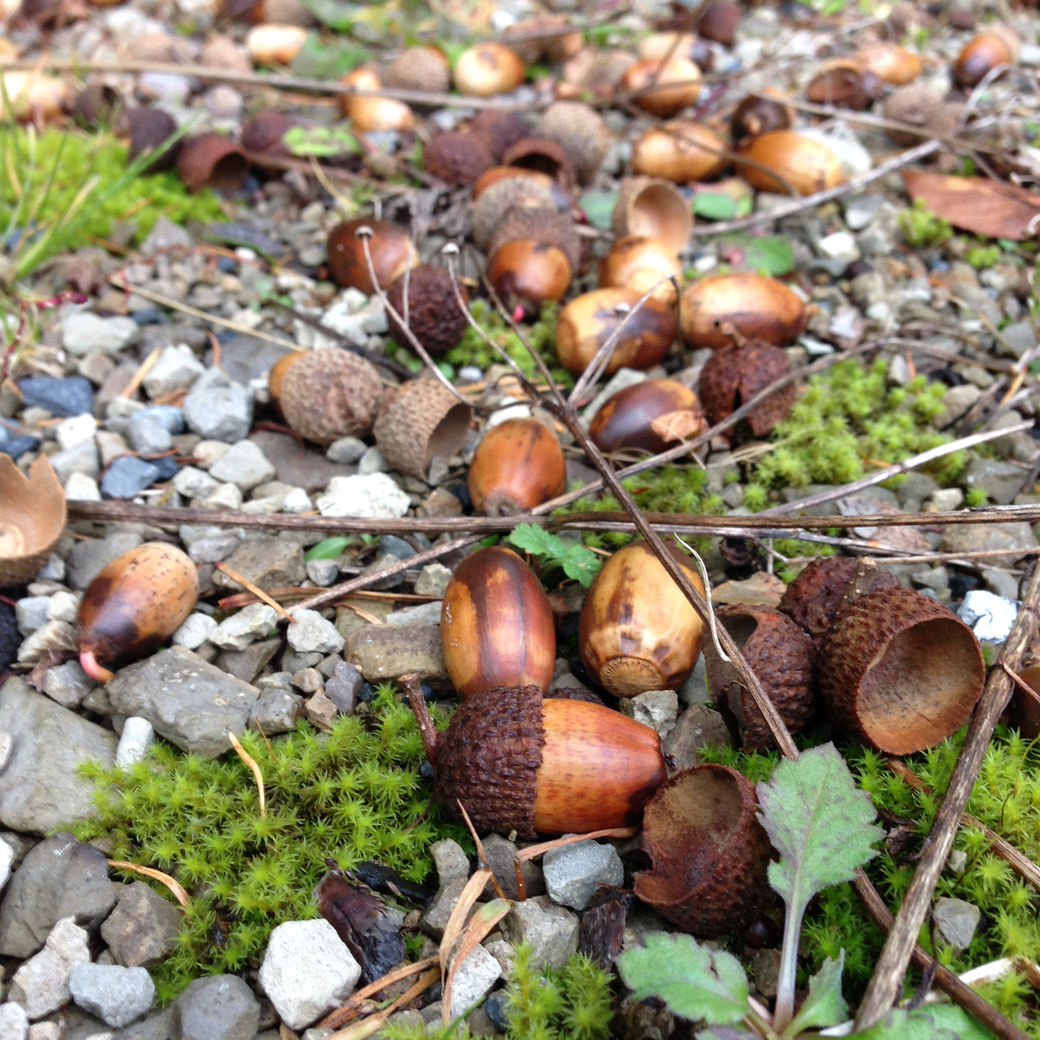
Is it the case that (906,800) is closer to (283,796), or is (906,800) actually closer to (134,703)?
(283,796)

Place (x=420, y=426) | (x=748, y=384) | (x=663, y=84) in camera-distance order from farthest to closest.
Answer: (x=663, y=84) < (x=748, y=384) < (x=420, y=426)

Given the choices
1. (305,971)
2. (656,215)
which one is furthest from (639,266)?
(305,971)

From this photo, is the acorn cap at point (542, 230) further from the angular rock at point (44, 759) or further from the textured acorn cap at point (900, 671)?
the angular rock at point (44, 759)

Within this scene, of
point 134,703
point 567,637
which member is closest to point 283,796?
point 134,703

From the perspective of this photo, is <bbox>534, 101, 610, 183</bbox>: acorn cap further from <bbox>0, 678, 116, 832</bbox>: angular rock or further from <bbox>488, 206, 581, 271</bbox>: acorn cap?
<bbox>0, 678, 116, 832</bbox>: angular rock

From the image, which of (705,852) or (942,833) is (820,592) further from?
(705,852)

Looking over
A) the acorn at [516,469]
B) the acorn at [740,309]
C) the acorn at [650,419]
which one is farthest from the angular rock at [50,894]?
the acorn at [740,309]
